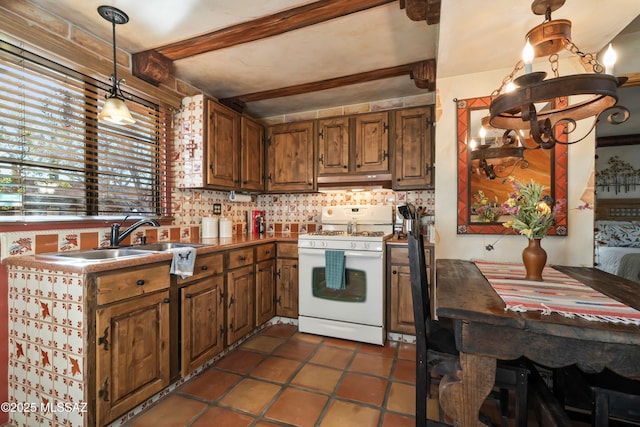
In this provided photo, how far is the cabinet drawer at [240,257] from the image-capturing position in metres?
2.33

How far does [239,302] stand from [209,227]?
817 millimetres

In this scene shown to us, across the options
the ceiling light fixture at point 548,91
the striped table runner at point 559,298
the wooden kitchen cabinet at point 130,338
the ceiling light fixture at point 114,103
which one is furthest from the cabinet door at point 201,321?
the ceiling light fixture at point 548,91

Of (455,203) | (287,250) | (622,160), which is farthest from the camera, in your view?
(622,160)

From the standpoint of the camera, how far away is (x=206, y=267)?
204cm

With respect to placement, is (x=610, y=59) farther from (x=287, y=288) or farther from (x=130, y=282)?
(x=287, y=288)

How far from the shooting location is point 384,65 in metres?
2.41

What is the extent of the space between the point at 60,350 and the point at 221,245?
3.42 ft

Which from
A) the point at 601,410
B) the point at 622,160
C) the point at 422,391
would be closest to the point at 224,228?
the point at 422,391

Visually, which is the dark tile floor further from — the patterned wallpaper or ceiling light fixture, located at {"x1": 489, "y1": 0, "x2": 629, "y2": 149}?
ceiling light fixture, located at {"x1": 489, "y1": 0, "x2": 629, "y2": 149}


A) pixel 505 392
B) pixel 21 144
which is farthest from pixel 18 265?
pixel 505 392

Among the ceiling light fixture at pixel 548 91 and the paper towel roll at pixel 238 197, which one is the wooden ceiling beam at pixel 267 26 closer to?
the ceiling light fixture at pixel 548 91

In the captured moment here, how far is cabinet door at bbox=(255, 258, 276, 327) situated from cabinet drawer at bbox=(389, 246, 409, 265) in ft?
4.03

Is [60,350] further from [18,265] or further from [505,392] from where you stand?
[505,392]

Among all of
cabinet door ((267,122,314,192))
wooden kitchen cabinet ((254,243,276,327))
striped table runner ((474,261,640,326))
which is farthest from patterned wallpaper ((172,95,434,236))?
striped table runner ((474,261,640,326))
